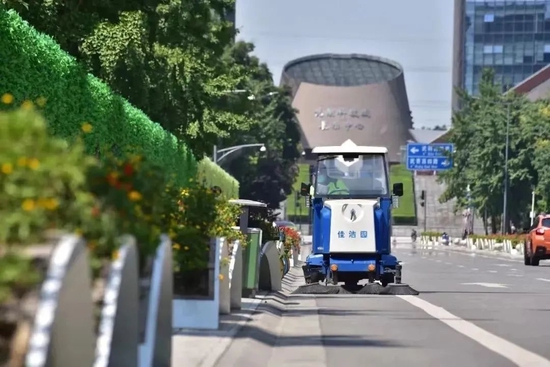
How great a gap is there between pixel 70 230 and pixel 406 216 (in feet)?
538

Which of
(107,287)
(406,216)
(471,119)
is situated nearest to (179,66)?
(107,287)

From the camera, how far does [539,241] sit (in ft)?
175

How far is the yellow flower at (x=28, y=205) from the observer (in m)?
6.02

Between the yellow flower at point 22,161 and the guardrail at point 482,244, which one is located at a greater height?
the guardrail at point 482,244

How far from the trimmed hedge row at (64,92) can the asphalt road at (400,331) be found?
210cm

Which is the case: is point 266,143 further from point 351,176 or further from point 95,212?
point 95,212

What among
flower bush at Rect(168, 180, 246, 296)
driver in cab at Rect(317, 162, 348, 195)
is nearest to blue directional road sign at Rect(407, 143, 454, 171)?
driver in cab at Rect(317, 162, 348, 195)

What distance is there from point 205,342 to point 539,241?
132ft

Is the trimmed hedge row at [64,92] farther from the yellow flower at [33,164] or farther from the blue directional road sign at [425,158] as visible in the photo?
the blue directional road sign at [425,158]

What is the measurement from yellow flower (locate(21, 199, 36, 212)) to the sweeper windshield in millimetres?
23924

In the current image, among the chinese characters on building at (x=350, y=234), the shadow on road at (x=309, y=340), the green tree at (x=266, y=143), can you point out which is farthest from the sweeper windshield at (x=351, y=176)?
the green tree at (x=266, y=143)

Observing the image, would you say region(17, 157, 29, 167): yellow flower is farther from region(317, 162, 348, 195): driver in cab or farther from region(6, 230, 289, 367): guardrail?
region(317, 162, 348, 195): driver in cab

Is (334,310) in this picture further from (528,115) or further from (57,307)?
(528,115)

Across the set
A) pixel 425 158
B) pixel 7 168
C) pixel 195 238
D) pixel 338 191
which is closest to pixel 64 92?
pixel 195 238
